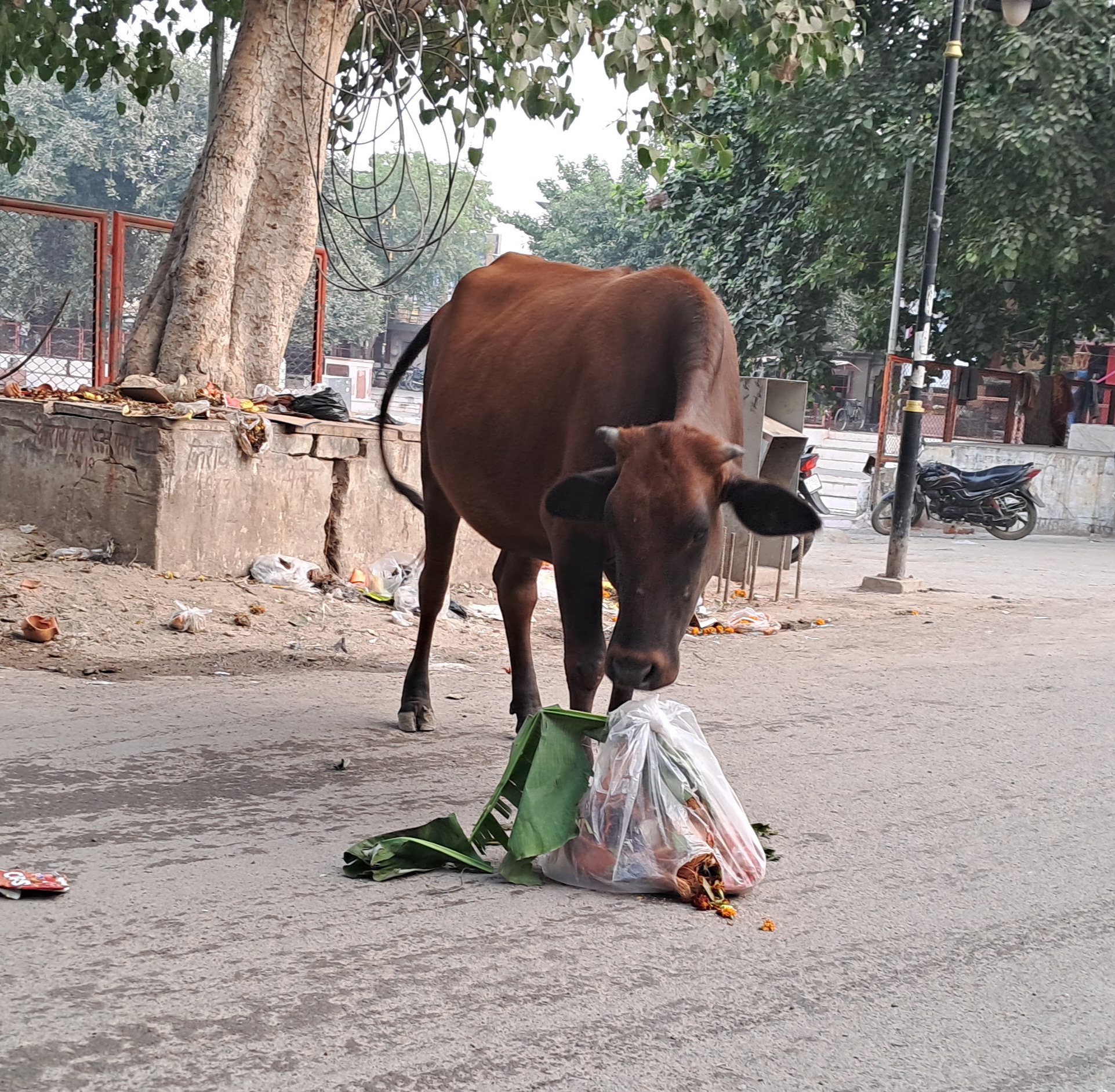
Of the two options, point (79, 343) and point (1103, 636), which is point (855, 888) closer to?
point (1103, 636)

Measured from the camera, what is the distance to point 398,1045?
2.57m

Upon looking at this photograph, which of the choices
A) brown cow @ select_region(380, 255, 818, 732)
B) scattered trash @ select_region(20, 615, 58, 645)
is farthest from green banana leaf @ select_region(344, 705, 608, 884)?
scattered trash @ select_region(20, 615, 58, 645)

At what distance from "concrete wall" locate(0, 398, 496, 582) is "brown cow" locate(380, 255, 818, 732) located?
5.76ft

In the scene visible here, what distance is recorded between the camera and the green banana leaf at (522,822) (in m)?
3.52

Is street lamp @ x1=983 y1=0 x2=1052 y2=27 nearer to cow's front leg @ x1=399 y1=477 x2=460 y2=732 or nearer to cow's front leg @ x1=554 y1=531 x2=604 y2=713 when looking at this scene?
cow's front leg @ x1=399 y1=477 x2=460 y2=732

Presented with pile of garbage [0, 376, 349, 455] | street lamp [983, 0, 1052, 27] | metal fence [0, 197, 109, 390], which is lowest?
pile of garbage [0, 376, 349, 455]

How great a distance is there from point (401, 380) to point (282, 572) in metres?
1.93

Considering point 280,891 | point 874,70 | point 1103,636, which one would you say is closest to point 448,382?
point 280,891

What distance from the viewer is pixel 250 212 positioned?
352 inches

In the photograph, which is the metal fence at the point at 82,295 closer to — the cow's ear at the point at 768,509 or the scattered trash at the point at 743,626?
the scattered trash at the point at 743,626

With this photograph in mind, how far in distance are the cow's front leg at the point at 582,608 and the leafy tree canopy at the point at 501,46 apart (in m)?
3.87

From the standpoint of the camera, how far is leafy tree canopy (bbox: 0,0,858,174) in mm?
7312

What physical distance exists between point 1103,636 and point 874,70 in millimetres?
13091

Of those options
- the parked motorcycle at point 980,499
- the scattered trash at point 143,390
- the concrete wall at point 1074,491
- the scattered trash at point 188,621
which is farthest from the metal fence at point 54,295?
the concrete wall at point 1074,491
